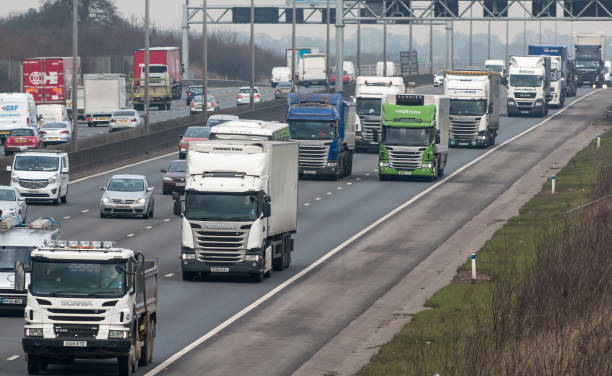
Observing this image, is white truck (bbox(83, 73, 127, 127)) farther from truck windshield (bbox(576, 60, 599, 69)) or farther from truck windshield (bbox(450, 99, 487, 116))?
truck windshield (bbox(576, 60, 599, 69))

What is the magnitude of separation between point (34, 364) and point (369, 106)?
2157 inches

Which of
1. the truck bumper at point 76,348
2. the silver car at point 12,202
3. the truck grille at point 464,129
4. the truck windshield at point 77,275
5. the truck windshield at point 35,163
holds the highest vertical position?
the truck grille at point 464,129

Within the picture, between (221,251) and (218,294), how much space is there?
1.36 meters

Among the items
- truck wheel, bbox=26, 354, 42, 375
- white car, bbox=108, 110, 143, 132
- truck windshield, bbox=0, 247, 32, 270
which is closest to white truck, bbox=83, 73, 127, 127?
white car, bbox=108, 110, 143, 132

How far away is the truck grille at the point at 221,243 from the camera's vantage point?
36656 millimetres

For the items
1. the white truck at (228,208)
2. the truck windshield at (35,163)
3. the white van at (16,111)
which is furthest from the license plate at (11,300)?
the white van at (16,111)

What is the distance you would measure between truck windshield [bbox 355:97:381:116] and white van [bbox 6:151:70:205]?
85.5 feet

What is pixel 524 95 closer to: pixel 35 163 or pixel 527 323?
pixel 35 163

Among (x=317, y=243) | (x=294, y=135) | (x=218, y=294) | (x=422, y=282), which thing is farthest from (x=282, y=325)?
(x=294, y=135)

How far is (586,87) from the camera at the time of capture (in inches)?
6166

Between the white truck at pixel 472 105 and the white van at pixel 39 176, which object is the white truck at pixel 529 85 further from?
the white van at pixel 39 176

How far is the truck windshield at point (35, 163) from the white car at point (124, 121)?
3564 cm

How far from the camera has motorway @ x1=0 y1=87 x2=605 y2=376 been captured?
28.3m

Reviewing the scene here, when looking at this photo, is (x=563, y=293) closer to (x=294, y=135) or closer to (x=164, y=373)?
(x=164, y=373)
